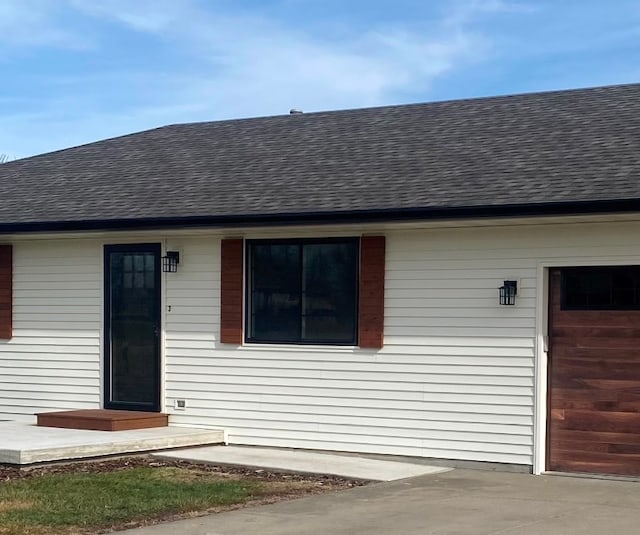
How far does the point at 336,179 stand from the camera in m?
13.2

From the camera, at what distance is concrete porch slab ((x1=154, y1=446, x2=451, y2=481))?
36.6ft

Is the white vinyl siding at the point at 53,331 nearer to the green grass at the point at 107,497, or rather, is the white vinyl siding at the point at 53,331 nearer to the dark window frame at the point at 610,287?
the green grass at the point at 107,497

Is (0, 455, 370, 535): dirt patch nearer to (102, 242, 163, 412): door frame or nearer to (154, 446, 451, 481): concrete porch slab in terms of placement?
(154, 446, 451, 481): concrete porch slab

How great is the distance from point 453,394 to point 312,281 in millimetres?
2214

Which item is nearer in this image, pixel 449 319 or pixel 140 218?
pixel 449 319

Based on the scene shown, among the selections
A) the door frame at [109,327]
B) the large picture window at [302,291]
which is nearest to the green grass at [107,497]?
the large picture window at [302,291]

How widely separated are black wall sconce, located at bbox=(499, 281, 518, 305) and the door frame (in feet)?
15.0

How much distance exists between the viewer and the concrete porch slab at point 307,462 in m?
11.1

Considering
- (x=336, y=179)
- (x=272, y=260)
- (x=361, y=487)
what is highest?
(x=336, y=179)

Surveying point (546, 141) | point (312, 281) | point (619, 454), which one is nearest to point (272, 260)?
point (312, 281)

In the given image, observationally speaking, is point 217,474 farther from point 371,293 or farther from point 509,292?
point 509,292

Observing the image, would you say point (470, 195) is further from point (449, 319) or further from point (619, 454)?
point (619, 454)

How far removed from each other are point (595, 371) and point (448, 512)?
118 inches

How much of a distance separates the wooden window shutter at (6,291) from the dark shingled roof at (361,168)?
1.98ft
